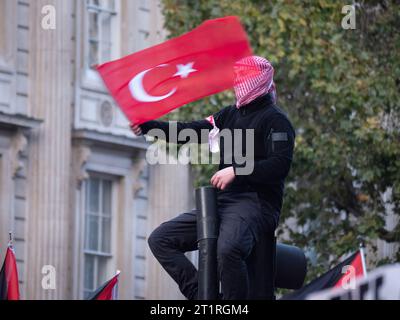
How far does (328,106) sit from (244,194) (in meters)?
14.4

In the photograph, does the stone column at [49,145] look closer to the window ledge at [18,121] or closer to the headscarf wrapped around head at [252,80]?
the window ledge at [18,121]

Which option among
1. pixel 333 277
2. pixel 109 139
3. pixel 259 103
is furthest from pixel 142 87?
pixel 109 139

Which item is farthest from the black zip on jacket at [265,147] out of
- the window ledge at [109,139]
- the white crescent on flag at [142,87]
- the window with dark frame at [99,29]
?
the window with dark frame at [99,29]

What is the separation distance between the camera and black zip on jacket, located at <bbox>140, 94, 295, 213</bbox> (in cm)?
1105

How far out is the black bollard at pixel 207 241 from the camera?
10930 mm

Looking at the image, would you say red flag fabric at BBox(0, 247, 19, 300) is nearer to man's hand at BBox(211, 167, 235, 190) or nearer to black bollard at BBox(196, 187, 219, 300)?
black bollard at BBox(196, 187, 219, 300)

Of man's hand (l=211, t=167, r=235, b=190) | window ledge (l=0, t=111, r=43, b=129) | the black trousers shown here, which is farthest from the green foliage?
man's hand (l=211, t=167, r=235, b=190)

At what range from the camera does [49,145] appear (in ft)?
92.2

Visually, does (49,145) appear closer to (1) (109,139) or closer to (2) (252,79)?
Result: (1) (109,139)

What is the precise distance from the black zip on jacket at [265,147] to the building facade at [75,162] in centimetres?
1593

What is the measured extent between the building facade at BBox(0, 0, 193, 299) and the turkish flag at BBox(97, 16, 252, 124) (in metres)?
15.4
